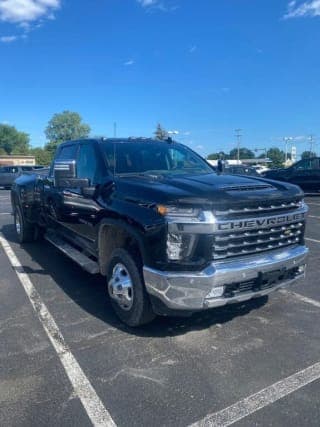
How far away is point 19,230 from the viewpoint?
27.2 ft

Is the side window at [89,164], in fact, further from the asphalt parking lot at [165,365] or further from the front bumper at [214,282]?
the front bumper at [214,282]

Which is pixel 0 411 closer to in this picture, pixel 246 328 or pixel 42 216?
pixel 246 328

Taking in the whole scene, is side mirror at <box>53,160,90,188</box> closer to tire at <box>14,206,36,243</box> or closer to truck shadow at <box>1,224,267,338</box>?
truck shadow at <box>1,224,267,338</box>

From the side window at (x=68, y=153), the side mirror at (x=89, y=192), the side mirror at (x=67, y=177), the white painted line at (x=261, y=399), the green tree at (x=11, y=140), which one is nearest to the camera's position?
the white painted line at (x=261, y=399)

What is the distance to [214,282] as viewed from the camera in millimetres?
3229

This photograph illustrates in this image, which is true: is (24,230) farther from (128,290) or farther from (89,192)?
(128,290)

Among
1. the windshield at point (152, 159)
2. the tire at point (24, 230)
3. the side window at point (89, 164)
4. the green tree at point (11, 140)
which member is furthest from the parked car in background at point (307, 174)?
the green tree at point (11, 140)

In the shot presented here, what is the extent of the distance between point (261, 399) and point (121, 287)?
5.54 ft

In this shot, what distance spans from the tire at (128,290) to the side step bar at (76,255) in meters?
0.46

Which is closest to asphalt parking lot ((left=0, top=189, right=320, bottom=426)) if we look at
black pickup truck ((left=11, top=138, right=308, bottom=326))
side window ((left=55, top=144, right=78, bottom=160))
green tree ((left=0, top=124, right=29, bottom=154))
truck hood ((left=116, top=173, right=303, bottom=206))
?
black pickup truck ((left=11, top=138, right=308, bottom=326))

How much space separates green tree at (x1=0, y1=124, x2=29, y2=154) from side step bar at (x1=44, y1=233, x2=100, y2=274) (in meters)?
127

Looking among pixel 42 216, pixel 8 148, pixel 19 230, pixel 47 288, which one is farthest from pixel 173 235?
pixel 8 148

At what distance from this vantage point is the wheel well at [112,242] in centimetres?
383

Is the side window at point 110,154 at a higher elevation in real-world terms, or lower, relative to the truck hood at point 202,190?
higher
